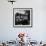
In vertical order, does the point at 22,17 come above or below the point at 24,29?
above

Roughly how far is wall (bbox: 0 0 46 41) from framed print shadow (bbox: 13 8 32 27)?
0.39 ft

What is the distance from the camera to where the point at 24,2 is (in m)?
5.15

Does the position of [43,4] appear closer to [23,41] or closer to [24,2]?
[24,2]

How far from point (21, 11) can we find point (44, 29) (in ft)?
3.76

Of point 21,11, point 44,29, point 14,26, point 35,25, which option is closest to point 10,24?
point 14,26

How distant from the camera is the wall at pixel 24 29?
16.8 ft

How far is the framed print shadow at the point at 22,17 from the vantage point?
16.9 ft

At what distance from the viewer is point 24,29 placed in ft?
17.0

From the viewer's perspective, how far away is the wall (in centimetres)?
512

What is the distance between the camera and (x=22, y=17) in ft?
17.0

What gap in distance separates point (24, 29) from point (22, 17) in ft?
1.58

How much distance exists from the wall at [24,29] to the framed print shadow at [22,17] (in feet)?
0.39

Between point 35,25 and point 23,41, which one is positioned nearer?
point 23,41

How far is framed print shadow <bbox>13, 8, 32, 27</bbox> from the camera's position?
515 centimetres
